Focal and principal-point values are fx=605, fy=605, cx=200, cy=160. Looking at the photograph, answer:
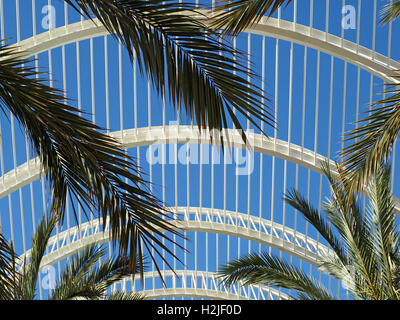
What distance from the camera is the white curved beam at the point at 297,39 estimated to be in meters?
11.9

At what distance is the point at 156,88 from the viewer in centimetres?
399

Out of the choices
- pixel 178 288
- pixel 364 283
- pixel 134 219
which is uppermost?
pixel 134 219

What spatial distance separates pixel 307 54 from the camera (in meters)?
13.7

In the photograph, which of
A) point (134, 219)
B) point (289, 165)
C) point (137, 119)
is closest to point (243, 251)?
point (289, 165)

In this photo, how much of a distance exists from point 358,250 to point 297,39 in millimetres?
5068

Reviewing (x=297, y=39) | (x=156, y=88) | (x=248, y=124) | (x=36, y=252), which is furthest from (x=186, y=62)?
(x=248, y=124)

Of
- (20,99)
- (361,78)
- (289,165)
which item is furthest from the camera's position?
(289,165)

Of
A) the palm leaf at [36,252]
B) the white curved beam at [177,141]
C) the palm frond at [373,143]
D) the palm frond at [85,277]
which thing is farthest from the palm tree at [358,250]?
the white curved beam at [177,141]

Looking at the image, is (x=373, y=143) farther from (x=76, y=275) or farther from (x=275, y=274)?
(x=76, y=275)

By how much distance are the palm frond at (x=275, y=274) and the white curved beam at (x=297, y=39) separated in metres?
4.57

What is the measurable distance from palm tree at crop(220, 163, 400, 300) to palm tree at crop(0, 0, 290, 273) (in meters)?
3.96

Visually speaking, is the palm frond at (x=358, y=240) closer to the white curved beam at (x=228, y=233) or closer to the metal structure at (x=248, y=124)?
the metal structure at (x=248, y=124)
